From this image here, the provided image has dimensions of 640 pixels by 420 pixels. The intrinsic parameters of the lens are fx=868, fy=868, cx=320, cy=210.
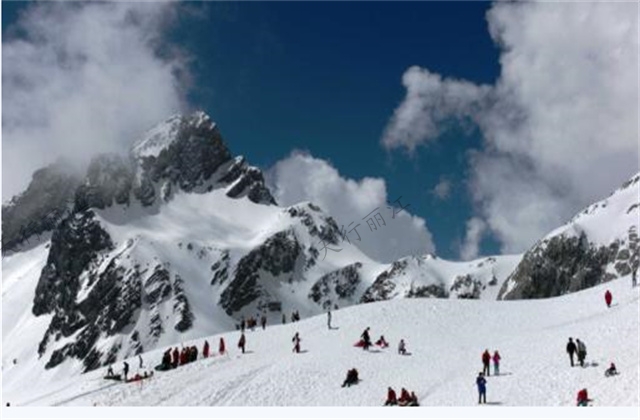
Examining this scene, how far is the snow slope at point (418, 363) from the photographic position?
50.4 metres

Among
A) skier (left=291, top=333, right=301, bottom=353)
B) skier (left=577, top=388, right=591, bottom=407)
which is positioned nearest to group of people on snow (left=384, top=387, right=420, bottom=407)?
skier (left=577, top=388, right=591, bottom=407)

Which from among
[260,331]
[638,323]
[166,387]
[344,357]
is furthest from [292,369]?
[638,323]

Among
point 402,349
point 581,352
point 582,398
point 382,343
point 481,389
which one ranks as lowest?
point 582,398

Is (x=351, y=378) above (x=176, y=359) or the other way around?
the other way around

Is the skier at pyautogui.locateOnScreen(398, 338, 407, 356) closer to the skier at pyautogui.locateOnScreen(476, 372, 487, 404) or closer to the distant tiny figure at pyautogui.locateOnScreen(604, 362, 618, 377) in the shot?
the skier at pyautogui.locateOnScreen(476, 372, 487, 404)

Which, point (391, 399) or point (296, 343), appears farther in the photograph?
point (296, 343)

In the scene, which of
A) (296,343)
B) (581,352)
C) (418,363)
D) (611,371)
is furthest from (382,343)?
(611,371)

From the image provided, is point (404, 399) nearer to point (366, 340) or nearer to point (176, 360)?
point (366, 340)

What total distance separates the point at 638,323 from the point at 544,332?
25.5ft

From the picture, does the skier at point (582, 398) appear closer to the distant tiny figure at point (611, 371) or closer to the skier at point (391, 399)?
the distant tiny figure at point (611, 371)

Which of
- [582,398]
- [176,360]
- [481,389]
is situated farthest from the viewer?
[176,360]

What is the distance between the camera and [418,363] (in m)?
59.3

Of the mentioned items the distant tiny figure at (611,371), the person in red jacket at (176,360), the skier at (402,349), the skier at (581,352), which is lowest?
the distant tiny figure at (611,371)

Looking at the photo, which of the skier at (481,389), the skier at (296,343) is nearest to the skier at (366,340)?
the skier at (296,343)
